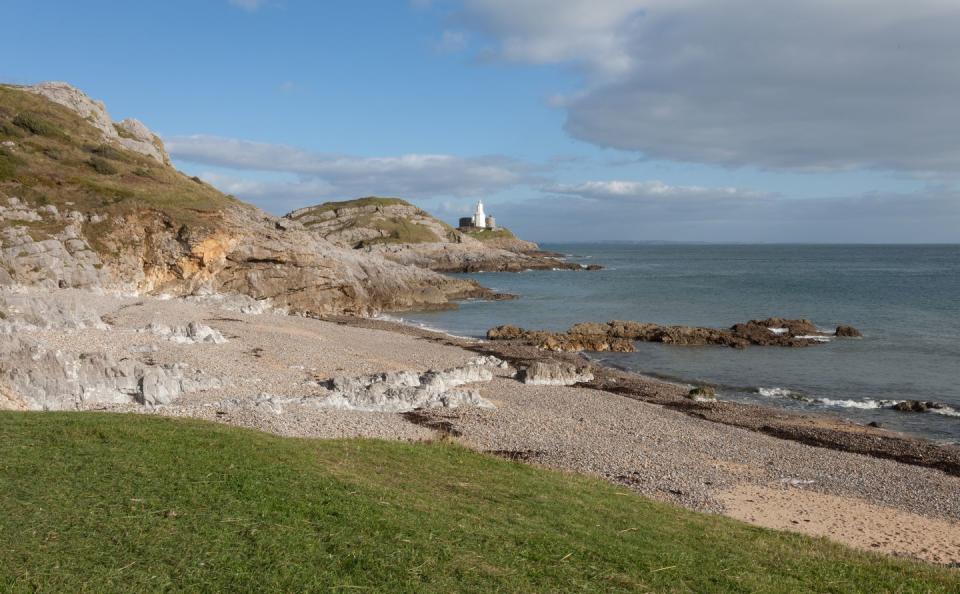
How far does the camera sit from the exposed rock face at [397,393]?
23312mm

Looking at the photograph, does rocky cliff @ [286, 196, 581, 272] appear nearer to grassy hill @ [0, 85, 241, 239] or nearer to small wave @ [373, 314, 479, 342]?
grassy hill @ [0, 85, 241, 239]

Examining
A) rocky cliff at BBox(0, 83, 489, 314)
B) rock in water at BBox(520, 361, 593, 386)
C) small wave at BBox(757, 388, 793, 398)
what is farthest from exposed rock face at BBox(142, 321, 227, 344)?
small wave at BBox(757, 388, 793, 398)

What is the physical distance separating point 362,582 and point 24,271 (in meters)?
41.7

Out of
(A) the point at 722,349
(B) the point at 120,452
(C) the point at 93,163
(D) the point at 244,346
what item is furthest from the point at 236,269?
(B) the point at 120,452

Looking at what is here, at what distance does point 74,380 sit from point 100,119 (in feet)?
201

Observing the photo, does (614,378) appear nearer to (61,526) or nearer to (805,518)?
(805,518)

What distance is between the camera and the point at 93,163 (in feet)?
188

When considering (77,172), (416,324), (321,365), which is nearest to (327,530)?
(321,365)

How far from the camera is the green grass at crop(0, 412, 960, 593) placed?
8.55 meters

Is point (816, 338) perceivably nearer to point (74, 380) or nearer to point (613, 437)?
point (613, 437)

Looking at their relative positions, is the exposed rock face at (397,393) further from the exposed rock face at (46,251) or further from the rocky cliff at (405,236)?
the rocky cliff at (405,236)

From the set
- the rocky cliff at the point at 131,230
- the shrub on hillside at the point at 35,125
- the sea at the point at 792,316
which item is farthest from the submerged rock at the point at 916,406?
the shrub on hillside at the point at 35,125

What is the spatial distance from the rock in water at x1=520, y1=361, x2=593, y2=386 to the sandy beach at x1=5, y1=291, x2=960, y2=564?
0.86 metres

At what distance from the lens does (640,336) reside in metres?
52.4
